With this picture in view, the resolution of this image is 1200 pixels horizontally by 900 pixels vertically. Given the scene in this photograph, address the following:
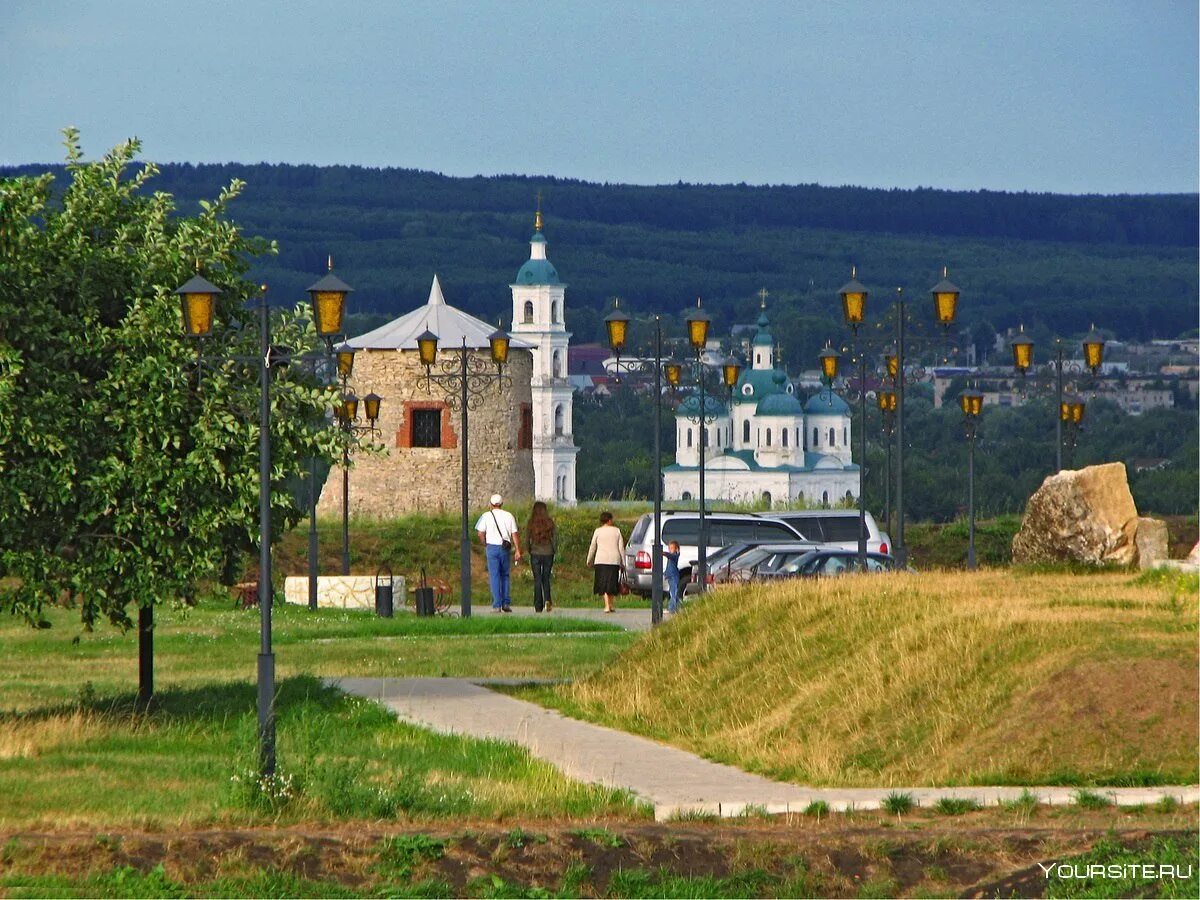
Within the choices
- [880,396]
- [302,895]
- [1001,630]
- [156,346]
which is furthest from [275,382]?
[880,396]

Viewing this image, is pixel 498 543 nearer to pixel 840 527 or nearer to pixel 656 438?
pixel 656 438

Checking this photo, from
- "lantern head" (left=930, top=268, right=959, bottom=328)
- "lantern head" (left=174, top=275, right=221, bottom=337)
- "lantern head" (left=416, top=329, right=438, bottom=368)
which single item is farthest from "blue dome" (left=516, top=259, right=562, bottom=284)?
"lantern head" (left=174, top=275, right=221, bottom=337)

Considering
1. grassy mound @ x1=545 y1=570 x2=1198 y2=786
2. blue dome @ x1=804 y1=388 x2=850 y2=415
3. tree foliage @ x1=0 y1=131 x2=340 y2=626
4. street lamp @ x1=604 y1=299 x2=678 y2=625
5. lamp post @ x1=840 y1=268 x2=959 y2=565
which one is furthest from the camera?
blue dome @ x1=804 y1=388 x2=850 y2=415

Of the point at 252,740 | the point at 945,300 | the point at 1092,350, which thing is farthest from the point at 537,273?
the point at 252,740

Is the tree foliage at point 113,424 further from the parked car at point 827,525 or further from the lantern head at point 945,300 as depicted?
the parked car at point 827,525

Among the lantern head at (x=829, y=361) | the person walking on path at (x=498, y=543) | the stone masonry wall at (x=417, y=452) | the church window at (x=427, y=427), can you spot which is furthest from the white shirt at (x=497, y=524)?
the church window at (x=427, y=427)

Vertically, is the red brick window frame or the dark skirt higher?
the red brick window frame

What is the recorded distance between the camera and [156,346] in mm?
18703

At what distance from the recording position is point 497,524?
1273 inches

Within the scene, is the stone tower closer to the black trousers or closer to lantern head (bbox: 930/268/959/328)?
the black trousers

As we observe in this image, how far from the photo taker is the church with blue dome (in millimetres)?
149250

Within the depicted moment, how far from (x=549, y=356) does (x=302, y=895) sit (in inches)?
4302

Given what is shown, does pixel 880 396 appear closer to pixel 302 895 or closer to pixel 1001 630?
pixel 1001 630

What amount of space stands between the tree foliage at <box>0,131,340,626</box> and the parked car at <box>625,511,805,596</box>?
1814 cm
